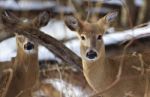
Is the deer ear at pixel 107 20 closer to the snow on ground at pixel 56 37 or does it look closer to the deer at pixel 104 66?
the deer at pixel 104 66

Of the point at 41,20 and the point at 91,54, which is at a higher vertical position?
the point at 41,20

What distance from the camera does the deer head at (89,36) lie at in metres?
5.34

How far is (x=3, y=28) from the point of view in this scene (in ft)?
16.1

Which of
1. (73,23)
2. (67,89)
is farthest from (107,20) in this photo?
(67,89)

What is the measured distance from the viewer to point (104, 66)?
221 inches

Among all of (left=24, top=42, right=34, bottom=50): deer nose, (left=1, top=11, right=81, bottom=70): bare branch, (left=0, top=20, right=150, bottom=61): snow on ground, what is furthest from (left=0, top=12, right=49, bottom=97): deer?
(left=0, top=20, right=150, bottom=61): snow on ground

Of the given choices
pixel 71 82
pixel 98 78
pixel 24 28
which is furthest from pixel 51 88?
pixel 24 28

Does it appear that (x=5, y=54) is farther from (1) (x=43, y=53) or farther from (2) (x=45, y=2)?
(2) (x=45, y=2)

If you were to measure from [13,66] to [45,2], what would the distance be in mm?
2358

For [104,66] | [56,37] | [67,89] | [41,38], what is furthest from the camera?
[56,37]

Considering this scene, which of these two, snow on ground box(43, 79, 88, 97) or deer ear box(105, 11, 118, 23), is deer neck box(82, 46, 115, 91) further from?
deer ear box(105, 11, 118, 23)

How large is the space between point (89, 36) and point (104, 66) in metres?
0.36

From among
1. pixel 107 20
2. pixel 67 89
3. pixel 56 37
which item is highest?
pixel 107 20

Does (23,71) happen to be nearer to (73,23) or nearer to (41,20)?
(41,20)
